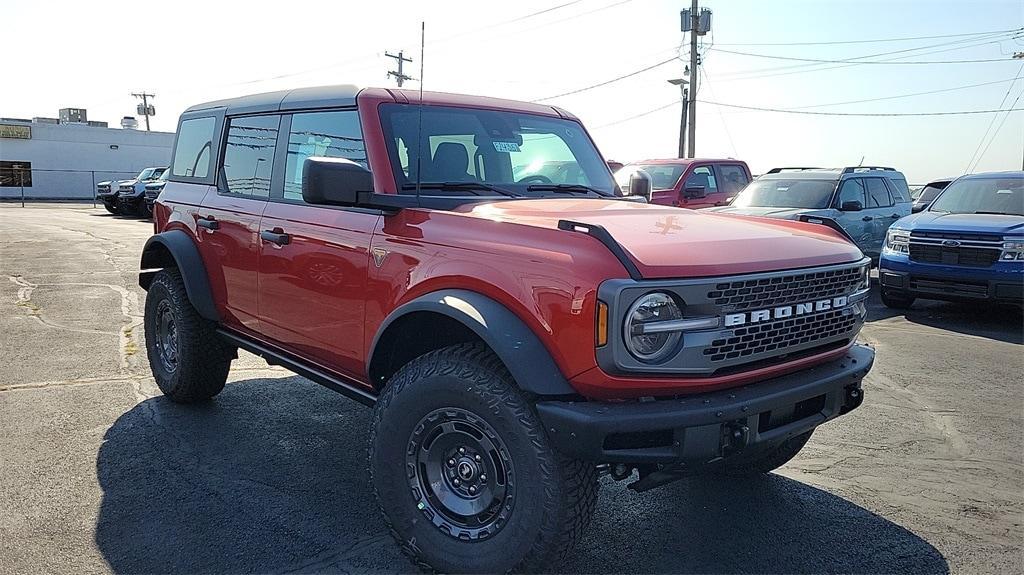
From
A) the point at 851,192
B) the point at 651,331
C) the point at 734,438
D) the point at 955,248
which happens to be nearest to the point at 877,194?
the point at 851,192

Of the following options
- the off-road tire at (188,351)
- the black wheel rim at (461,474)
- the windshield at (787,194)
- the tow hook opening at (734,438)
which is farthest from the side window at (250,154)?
the windshield at (787,194)

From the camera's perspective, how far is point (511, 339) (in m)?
2.73

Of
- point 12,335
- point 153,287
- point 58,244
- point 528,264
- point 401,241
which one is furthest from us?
point 58,244

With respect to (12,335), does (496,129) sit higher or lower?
higher

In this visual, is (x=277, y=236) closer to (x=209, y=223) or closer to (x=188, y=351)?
(x=209, y=223)

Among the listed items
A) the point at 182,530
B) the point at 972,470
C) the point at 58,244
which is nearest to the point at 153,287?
the point at 182,530

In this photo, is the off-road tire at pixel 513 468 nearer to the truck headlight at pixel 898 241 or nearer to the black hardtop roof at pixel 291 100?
the black hardtop roof at pixel 291 100

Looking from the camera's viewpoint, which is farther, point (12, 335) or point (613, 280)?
point (12, 335)

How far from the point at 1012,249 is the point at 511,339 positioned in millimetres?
7554

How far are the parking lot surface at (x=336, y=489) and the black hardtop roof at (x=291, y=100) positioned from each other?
6.23ft

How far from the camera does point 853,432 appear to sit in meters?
4.89

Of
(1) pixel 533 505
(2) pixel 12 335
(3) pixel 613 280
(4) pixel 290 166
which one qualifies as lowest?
(2) pixel 12 335

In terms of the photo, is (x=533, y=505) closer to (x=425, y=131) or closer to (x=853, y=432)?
(x=425, y=131)

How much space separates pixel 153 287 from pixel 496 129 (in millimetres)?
2747
